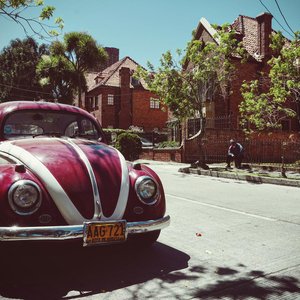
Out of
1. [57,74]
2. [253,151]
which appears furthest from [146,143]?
[57,74]

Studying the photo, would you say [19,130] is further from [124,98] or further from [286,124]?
[124,98]

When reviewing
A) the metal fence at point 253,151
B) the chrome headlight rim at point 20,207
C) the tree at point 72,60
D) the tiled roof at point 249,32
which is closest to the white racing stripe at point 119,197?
the chrome headlight rim at point 20,207

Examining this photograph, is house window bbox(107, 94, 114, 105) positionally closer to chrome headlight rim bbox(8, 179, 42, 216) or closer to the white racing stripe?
the white racing stripe

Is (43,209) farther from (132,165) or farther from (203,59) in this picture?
(203,59)

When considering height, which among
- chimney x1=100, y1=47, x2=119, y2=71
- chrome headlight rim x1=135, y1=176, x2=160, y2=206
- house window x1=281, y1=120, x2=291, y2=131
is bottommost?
chrome headlight rim x1=135, y1=176, x2=160, y2=206

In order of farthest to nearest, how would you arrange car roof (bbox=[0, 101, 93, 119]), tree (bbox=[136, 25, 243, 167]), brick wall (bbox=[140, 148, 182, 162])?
brick wall (bbox=[140, 148, 182, 162]) < tree (bbox=[136, 25, 243, 167]) < car roof (bbox=[0, 101, 93, 119])

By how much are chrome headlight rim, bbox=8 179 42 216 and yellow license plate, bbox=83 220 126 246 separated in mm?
505

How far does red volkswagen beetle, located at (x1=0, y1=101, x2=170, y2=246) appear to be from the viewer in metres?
3.11

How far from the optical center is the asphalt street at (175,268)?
3.06 metres

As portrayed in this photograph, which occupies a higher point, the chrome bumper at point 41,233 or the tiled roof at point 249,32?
the tiled roof at point 249,32

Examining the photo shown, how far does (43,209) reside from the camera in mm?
3193

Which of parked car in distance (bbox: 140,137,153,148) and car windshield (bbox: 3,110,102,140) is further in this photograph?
parked car in distance (bbox: 140,137,153,148)

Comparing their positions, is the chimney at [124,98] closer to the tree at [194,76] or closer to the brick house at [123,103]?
the brick house at [123,103]

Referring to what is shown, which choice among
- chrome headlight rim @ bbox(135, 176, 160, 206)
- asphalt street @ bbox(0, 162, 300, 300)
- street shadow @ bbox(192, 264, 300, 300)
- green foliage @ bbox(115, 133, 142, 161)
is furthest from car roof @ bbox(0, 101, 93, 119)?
green foliage @ bbox(115, 133, 142, 161)
